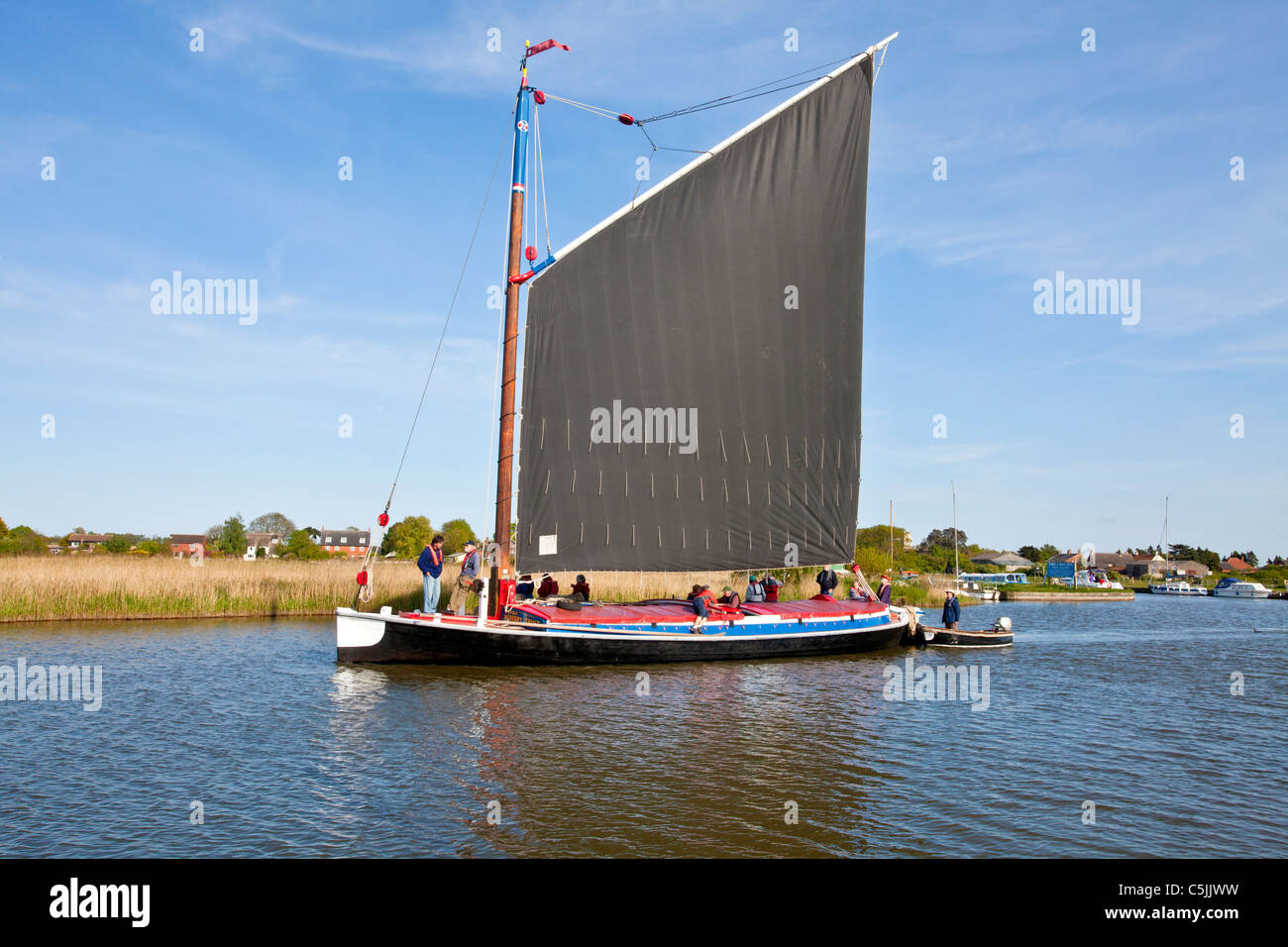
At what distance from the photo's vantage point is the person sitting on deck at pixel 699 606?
70.1 ft

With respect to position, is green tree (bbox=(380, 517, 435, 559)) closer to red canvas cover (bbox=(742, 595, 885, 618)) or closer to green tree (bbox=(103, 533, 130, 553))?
green tree (bbox=(103, 533, 130, 553))

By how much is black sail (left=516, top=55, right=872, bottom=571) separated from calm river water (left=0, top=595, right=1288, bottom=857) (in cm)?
415

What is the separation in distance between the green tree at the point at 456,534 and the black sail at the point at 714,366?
269 feet

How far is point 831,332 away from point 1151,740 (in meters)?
14.7

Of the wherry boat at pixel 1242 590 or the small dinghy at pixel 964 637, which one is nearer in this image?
the small dinghy at pixel 964 637

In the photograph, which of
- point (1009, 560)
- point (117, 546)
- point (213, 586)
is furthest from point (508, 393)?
point (1009, 560)

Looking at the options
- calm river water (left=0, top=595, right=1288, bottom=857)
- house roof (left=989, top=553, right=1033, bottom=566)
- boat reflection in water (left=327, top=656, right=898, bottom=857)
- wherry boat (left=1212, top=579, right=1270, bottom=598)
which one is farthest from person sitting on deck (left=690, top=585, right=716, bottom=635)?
house roof (left=989, top=553, right=1033, bottom=566)

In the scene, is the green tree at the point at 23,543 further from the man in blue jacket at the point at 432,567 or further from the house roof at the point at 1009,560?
the house roof at the point at 1009,560

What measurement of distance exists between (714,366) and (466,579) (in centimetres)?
899

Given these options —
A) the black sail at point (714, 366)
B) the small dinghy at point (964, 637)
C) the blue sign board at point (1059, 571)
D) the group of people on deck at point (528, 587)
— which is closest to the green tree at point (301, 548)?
the group of people on deck at point (528, 587)

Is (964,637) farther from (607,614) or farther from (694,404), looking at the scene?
(607,614)
